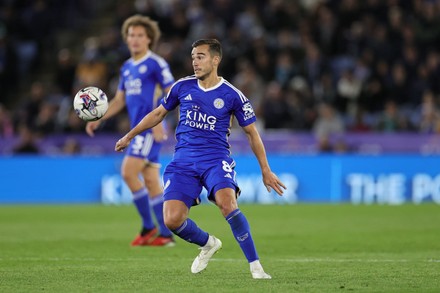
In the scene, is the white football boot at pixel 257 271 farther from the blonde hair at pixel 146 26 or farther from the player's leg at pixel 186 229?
the blonde hair at pixel 146 26

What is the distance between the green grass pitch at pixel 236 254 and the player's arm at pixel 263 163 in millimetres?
870

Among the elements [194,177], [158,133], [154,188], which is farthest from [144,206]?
[194,177]

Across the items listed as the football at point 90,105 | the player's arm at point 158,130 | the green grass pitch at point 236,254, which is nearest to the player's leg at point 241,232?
the green grass pitch at point 236,254

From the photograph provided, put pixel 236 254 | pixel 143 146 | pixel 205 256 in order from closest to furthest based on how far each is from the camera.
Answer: pixel 205 256 → pixel 236 254 → pixel 143 146

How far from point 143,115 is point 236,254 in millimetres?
2439

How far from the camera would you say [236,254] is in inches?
440

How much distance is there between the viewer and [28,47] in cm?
2627

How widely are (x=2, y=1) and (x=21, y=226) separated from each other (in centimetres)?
1421

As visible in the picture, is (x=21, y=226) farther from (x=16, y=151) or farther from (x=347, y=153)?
(x=347, y=153)

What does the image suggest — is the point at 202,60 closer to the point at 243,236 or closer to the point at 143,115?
the point at 243,236

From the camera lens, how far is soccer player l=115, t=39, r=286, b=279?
8.85 metres

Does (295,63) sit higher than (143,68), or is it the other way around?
(295,63)

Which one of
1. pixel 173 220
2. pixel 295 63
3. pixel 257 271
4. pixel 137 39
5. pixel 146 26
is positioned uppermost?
pixel 295 63

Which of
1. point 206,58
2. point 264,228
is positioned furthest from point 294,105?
point 206,58
